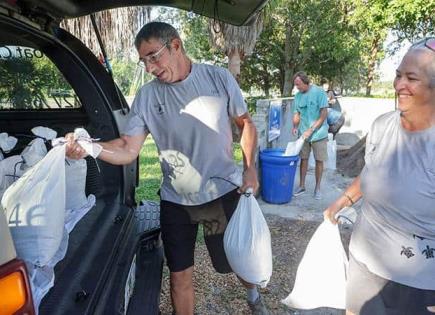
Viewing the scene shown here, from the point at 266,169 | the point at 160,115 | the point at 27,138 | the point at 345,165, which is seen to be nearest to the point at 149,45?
the point at 160,115

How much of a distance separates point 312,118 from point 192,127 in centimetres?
383

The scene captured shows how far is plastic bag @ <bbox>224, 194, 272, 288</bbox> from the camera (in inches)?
89.0

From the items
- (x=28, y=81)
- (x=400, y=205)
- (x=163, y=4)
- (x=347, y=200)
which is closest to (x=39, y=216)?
(x=400, y=205)

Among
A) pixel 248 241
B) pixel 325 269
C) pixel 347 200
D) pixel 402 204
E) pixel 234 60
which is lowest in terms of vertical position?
pixel 325 269

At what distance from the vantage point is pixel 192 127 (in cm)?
232

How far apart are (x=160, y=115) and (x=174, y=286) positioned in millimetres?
1093

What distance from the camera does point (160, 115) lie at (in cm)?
232

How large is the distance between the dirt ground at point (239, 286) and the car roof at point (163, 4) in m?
2.25

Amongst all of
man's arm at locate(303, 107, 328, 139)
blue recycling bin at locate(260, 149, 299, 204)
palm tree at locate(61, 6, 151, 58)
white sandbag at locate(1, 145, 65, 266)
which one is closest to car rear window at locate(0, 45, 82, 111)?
white sandbag at locate(1, 145, 65, 266)

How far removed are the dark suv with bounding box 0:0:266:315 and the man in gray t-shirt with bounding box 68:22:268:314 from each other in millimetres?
223

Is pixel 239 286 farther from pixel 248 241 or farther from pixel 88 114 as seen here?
pixel 88 114

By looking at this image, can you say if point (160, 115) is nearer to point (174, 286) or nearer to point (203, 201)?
point (203, 201)

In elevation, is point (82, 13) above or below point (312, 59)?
below

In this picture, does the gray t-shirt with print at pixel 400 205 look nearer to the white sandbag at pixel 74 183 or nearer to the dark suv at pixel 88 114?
the dark suv at pixel 88 114
